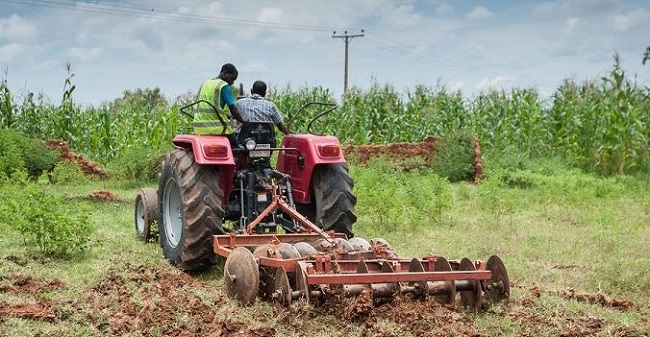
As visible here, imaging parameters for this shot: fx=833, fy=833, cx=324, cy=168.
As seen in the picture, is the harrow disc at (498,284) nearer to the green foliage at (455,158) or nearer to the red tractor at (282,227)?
the red tractor at (282,227)

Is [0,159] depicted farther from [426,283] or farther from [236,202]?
[426,283]

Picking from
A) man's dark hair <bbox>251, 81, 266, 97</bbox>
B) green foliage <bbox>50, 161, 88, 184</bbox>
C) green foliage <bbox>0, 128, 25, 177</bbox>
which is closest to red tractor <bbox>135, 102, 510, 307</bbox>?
man's dark hair <bbox>251, 81, 266, 97</bbox>

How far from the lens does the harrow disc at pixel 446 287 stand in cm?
589

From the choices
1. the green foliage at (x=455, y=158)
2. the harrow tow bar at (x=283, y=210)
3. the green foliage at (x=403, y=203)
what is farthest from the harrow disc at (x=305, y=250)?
the green foliage at (x=455, y=158)

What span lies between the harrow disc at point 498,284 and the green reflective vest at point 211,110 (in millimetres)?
2915

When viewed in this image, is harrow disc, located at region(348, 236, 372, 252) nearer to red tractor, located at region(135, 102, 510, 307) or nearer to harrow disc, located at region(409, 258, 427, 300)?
red tractor, located at region(135, 102, 510, 307)

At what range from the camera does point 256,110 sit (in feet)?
26.1

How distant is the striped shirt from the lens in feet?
26.1

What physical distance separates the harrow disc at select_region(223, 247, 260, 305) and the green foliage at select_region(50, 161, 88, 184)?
10.4m

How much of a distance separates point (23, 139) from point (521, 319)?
12.9 m

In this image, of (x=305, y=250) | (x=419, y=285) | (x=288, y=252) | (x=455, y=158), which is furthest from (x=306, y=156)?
(x=455, y=158)

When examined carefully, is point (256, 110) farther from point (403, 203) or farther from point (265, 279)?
point (403, 203)

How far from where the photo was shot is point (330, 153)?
7.83 m

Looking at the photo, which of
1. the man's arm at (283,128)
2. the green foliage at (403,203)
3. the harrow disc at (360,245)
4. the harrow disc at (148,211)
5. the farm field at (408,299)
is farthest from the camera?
the green foliage at (403,203)
